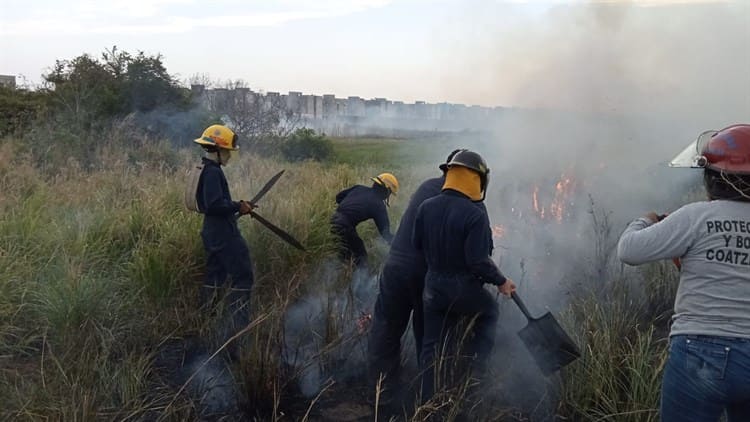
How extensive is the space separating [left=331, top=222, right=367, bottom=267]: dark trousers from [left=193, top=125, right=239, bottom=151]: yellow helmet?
166cm

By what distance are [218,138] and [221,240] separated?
872 mm

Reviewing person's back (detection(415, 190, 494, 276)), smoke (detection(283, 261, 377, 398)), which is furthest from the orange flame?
person's back (detection(415, 190, 494, 276))

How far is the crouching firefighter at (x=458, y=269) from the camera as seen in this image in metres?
3.95

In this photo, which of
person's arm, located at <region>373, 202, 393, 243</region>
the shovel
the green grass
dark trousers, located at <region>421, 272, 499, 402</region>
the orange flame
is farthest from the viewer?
the green grass

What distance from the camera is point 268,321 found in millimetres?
4551

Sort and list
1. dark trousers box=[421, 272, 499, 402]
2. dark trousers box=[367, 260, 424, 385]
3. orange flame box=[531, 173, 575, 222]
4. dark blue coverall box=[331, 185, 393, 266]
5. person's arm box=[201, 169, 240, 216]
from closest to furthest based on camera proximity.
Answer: dark trousers box=[421, 272, 499, 402], dark trousers box=[367, 260, 424, 385], person's arm box=[201, 169, 240, 216], dark blue coverall box=[331, 185, 393, 266], orange flame box=[531, 173, 575, 222]

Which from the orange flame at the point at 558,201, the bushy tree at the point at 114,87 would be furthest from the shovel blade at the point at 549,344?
the bushy tree at the point at 114,87

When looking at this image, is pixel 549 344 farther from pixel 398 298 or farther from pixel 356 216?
pixel 356 216

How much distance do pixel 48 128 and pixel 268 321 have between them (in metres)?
10.2

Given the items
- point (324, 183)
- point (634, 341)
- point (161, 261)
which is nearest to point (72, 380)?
point (161, 261)

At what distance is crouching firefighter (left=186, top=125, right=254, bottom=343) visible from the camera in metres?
5.34


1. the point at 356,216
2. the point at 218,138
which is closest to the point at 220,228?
the point at 218,138

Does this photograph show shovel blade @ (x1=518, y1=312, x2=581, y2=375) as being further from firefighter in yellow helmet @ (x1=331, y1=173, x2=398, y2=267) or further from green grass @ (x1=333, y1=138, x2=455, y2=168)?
green grass @ (x1=333, y1=138, x2=455, y2=168)

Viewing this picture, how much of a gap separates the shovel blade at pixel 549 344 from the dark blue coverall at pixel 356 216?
8.87 ft
